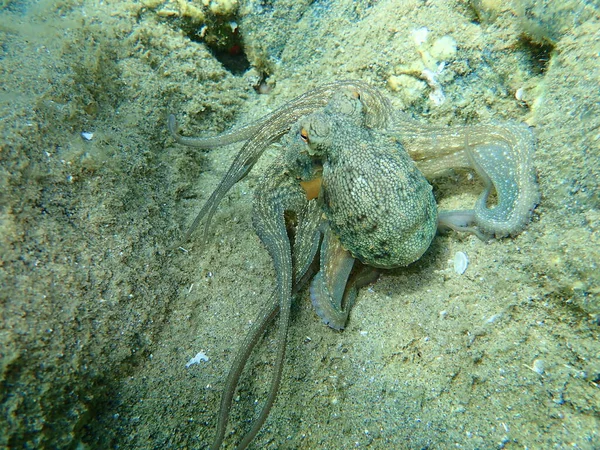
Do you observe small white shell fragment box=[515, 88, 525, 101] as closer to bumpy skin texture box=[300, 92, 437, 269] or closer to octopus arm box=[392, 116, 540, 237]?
octopus arm box=[392, 116, 540, 237]

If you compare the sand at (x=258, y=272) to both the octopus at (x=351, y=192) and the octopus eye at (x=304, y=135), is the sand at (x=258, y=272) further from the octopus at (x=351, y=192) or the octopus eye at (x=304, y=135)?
the octopus eye at (x=304, y=135)

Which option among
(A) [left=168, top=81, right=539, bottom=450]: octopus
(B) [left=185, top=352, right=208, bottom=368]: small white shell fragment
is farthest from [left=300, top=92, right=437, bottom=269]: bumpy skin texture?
(B) [left=185, top=352, right=208, bottom=368]: small white shell fragment

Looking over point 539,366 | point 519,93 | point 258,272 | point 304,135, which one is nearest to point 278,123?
point 304,135

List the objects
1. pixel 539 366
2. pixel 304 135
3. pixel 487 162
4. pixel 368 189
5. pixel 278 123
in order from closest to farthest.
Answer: pixel 539 366
pixel 368 189
pixel 304 135
pixel 487 162
pixel 278 123

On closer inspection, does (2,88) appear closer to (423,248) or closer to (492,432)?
(423,248)

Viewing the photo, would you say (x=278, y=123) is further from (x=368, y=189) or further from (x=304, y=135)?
(x=368, y=189)

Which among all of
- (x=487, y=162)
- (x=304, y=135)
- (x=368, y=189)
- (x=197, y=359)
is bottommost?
(x=487, y=162)

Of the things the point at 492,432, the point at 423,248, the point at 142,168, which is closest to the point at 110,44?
the point at 142,168

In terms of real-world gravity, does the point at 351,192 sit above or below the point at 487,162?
above
